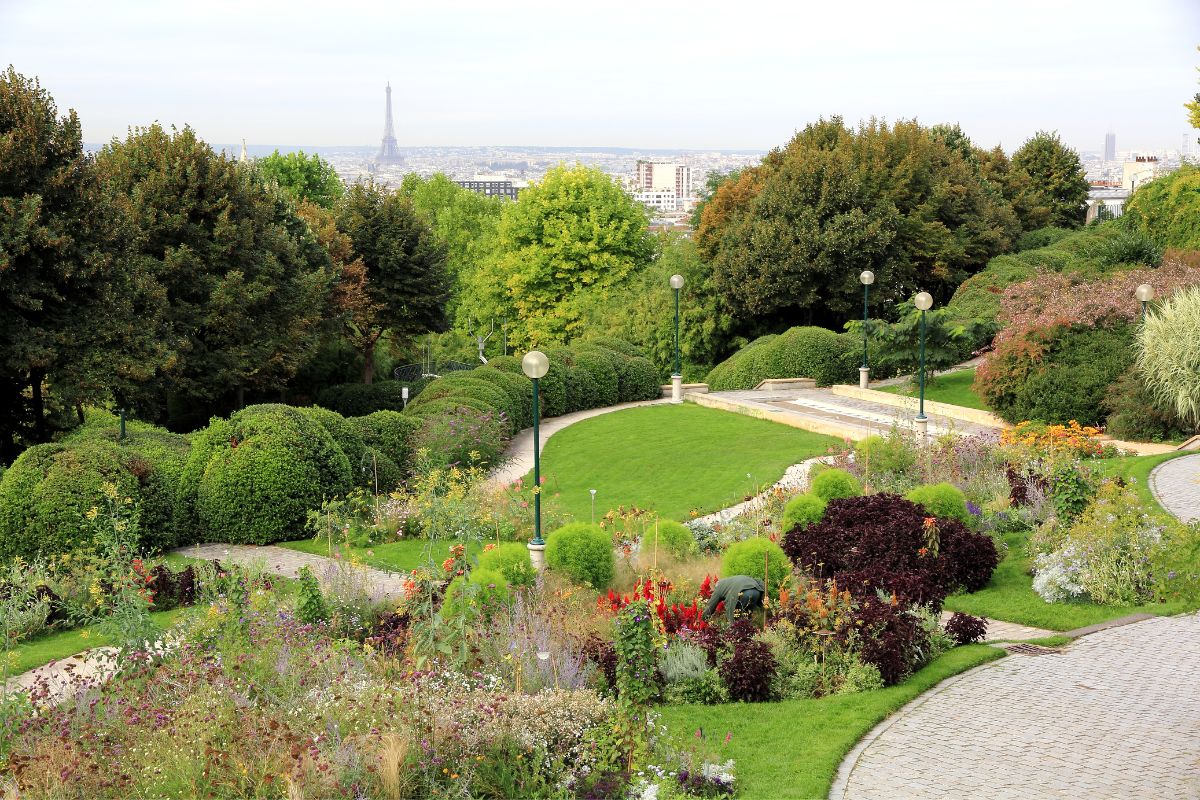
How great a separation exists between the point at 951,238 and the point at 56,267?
25957mm

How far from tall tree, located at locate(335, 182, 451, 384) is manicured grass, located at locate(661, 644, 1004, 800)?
1011 inches

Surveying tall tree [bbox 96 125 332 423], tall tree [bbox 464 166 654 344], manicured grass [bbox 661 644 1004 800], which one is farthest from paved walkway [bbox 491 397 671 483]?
tall tree [bbox 464 166 654 344]

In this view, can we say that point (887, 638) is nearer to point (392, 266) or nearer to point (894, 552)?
point (894, 552)

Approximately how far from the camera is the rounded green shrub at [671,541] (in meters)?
11.6

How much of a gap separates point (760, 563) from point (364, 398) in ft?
73.8

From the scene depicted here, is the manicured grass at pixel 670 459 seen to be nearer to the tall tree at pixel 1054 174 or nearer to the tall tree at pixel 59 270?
the tall tree at pixel 59 270

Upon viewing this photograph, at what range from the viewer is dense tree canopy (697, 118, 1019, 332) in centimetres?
3075

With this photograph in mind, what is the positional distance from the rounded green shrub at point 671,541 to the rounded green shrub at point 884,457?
4.14 meters

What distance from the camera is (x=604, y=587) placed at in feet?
35.9

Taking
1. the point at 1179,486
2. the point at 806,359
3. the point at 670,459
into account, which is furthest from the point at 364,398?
the point at 1179,486

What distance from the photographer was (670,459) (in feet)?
62.6

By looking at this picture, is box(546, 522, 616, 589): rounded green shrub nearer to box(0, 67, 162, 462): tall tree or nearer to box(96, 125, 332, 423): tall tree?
box(0, 67, 162, 462): tall tree

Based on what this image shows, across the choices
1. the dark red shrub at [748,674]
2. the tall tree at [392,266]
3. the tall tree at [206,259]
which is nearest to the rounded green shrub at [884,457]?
the dark red shrub at [748,674]

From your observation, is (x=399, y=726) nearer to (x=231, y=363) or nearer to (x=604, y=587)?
(x=604, y=587)
